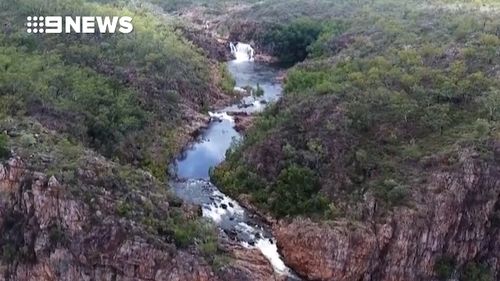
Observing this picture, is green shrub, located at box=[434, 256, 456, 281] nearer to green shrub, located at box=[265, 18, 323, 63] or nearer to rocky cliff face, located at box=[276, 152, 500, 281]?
rocky cliff face, located at box=[276, 152, 500, 281]

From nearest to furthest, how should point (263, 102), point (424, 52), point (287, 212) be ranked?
point (287, 212) < point (424, 52) < point (263, 102)

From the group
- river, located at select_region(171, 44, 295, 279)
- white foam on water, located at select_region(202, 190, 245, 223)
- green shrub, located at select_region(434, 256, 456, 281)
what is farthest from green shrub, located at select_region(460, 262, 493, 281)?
white foam on water, located at select_region(202, 190, 245, 223)

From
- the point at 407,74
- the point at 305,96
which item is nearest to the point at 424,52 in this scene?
the point at 407,74

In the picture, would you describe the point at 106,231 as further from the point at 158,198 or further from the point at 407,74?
the point at 407,74

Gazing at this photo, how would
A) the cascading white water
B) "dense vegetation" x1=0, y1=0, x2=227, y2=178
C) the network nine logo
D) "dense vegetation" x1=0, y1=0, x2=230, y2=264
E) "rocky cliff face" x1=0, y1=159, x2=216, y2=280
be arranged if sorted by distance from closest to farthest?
1. "rocky cliff face" x1=0, y1=159, x2=216, y2=280
2. "dense vegetation" x1=0, y1=0, x2=230, y2=264
3. "dense vegetation" x1=0, y1=0, x2=227, y2=178
4. the network nine logo
5. the cascading white water

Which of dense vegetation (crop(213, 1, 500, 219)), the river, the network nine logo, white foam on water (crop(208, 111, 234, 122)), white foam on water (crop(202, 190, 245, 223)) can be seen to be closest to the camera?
the river

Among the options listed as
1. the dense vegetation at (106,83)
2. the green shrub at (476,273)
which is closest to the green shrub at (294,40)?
the dense vegetation at (106,83)

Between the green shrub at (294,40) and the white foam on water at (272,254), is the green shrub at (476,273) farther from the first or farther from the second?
the green shrub at (294,40)
